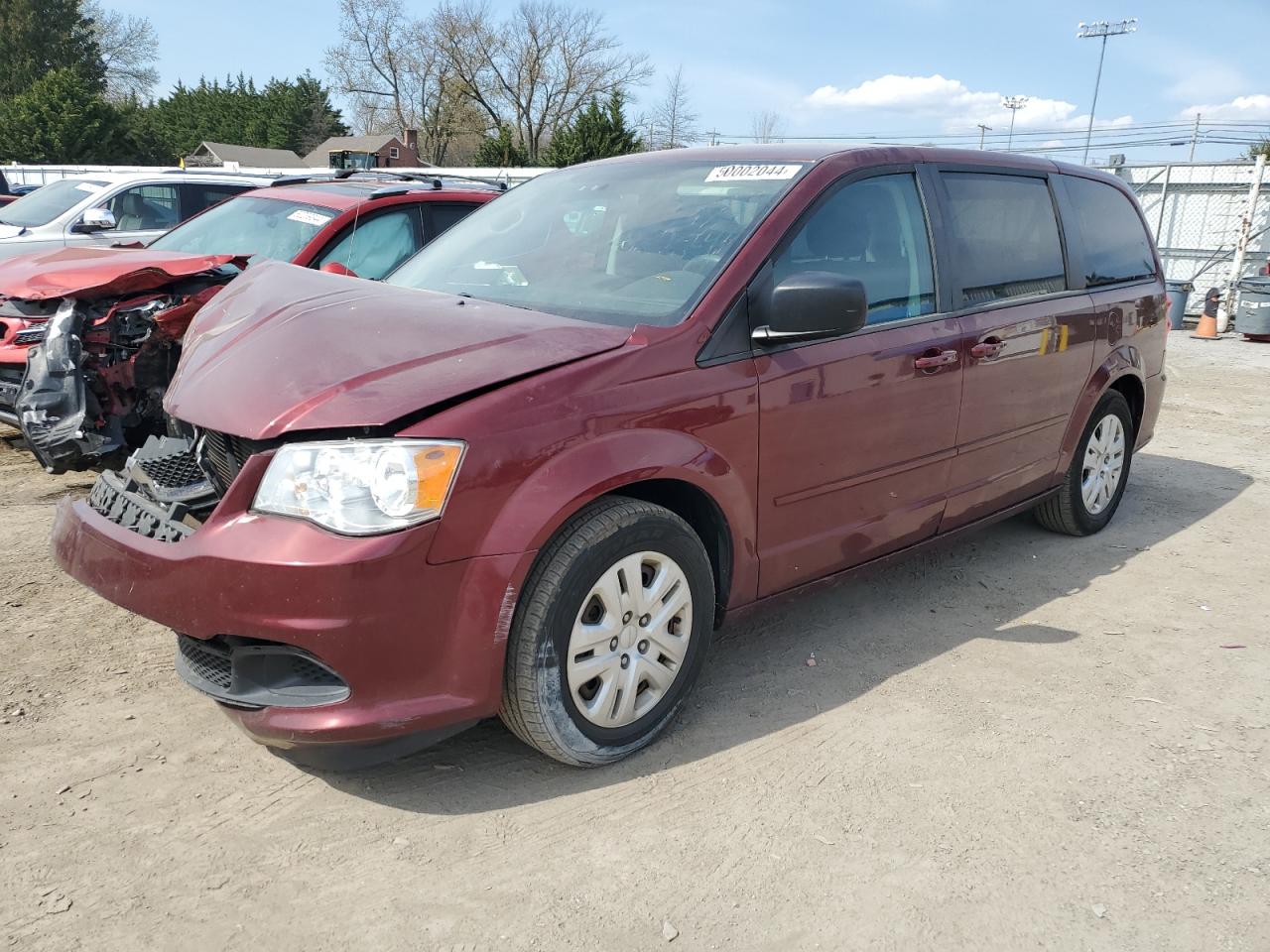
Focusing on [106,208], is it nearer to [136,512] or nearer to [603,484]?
[136,512]

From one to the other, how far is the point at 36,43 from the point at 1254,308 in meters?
65.3

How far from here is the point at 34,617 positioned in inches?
147

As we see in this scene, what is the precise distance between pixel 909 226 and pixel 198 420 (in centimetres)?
257

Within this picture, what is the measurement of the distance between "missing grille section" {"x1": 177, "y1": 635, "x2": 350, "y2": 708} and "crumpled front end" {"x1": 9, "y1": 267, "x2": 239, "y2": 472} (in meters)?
2.40

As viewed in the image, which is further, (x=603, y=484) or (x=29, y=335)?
(x=29, y=335)

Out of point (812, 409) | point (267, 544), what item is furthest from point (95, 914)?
point (812, 409)

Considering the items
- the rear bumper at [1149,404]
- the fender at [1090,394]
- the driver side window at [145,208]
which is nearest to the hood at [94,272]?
the driver side window at [145,208]

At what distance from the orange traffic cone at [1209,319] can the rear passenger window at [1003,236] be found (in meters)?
12.9

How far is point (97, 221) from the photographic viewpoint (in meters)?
8.04

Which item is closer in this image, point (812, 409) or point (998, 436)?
point (812, 409)

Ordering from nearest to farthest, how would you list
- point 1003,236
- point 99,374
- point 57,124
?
1. point 1003,236
2. point 99,374
3. point 57,124

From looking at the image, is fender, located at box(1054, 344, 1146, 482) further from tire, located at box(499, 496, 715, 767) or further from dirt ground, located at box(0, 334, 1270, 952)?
tire, located at box(499, 496, 715, 767)

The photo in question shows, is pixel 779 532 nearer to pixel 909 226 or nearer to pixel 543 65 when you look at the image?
pixel 909 226

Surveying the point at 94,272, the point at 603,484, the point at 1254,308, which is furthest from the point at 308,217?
the point at 1254,308
